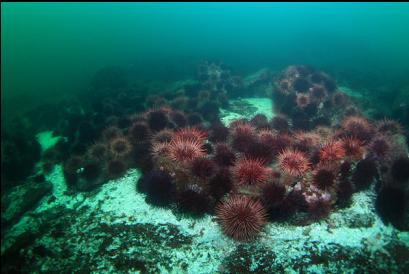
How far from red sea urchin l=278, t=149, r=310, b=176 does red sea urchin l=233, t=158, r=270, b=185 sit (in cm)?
65

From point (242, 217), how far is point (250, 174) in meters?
1.15

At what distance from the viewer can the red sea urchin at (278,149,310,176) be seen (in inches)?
322

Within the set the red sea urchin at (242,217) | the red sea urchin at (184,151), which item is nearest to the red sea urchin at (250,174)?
the red sea urchin at (242,217)

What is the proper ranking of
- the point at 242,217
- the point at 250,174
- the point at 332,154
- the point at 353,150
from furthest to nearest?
the point at 353,150, the point at 332,154, the point at 250,174, the point at 242,217

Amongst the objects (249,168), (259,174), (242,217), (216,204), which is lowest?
(216,204)

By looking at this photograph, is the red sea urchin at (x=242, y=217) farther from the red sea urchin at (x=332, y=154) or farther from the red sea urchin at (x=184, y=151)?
the red sea urchin at (x=332, y=154)

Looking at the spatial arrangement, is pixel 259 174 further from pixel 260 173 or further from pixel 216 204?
pixel 216 204

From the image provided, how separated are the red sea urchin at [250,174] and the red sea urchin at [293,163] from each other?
0.65 meters

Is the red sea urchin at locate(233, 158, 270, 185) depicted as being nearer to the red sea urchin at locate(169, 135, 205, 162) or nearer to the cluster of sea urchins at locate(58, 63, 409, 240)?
the cluster of sea urchins at locate(58, 63, 409, 240)

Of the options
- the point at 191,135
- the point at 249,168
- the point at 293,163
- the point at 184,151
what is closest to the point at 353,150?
the point at 293,163

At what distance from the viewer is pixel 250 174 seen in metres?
7.74

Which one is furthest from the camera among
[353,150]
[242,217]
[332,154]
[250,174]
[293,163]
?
[353,150]

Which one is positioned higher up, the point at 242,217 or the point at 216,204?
the point at 242,217

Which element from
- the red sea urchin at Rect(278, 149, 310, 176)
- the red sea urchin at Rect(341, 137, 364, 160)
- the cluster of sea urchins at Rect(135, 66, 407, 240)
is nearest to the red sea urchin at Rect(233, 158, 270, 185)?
the cluster of sea urchins at Rect(135, 66, 407, 240)
